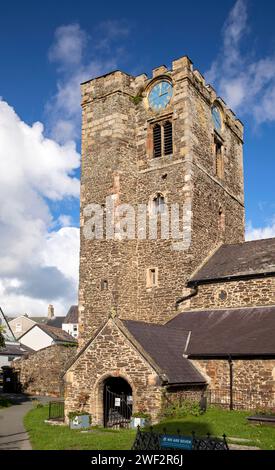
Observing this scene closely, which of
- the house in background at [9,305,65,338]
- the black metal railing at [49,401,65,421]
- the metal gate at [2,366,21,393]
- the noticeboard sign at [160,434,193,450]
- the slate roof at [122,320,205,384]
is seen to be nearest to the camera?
the noticeboard sign at [160,434,193,450]

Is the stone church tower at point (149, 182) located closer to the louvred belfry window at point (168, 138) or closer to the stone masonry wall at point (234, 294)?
the louvred belfry window at point (168, 138)

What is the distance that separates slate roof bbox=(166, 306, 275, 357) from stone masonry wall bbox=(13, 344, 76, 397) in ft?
46.8

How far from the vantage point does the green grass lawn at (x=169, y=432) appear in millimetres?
14086

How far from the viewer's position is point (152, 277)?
90.9 ft

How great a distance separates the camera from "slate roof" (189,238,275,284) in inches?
953

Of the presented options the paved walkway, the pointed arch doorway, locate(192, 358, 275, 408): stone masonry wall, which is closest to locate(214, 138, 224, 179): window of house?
locate(192, 358, 275, 408): stone masonry wall

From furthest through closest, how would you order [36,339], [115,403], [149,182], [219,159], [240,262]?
[36,339] < [219,159] < [149,182] < [240,262] < [115,403]

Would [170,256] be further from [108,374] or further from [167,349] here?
[108,374]

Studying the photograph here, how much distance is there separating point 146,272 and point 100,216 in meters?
4.17

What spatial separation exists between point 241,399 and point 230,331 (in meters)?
3.26

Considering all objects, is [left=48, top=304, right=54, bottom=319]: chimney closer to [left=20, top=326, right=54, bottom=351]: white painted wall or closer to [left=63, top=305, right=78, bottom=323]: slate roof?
[left=63, top=305, right=78, bottom=323]: slate roof

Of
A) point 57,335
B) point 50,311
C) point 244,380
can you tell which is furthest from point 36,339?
point 244,380

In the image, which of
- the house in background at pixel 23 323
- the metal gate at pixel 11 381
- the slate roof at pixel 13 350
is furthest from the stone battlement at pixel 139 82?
the house in background at pixel 23 323
